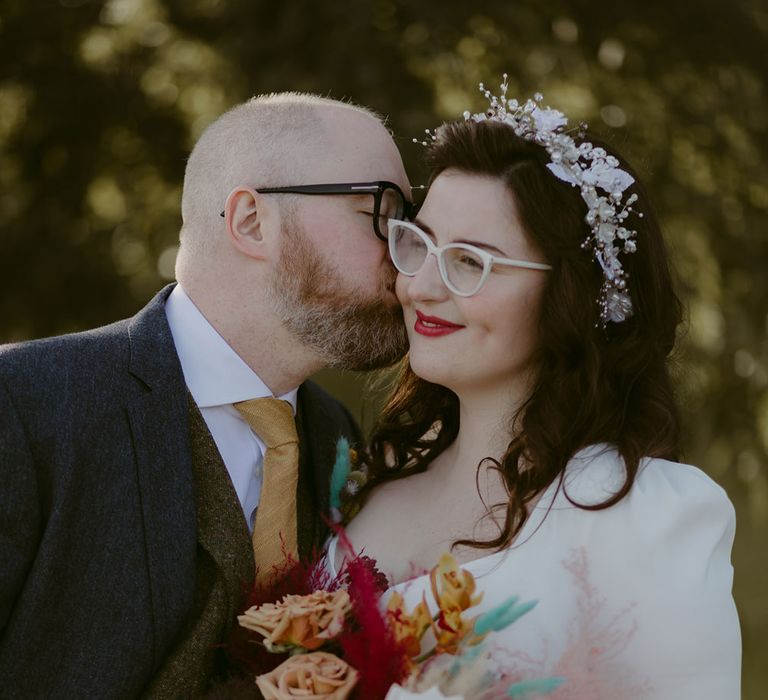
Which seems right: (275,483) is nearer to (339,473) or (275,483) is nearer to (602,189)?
(339,473)

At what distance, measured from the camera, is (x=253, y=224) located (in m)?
3.06

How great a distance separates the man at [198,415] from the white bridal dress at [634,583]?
0.52m

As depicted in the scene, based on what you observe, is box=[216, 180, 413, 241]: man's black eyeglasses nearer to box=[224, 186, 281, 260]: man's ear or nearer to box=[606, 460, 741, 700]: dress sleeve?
box=[224, 186, 281, 260]: man's ear

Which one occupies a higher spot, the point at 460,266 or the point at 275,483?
the point at 460,266

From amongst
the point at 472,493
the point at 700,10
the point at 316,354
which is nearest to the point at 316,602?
the point at 472,493

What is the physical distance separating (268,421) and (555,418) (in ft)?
2.46

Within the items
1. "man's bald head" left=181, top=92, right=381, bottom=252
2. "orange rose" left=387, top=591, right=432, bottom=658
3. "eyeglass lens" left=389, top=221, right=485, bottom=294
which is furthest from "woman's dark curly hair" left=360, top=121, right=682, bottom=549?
"orange rose" left=387, top=591, right=432, bottom=658

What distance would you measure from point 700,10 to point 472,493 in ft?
8.64

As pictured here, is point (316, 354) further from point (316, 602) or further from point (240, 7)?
point (240, 7)

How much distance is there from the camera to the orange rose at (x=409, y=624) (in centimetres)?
212

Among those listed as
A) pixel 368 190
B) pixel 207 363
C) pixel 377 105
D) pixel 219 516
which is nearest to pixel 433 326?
pixel 368 190

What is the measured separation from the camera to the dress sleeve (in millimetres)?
2340

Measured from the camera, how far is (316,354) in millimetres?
3051

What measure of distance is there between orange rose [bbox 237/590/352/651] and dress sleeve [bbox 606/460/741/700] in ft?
2.08
